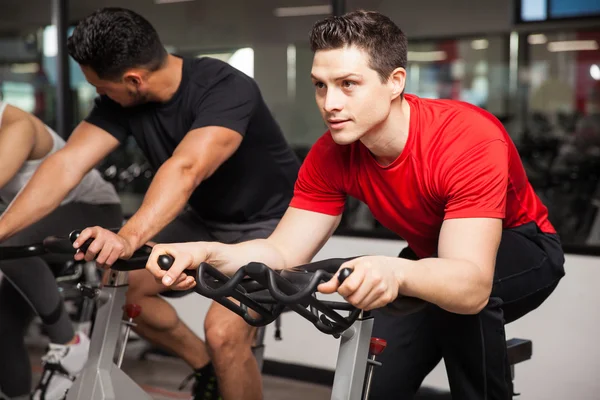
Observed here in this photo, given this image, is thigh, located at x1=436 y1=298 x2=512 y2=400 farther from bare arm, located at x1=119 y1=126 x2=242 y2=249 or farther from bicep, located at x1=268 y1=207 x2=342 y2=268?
bare arm, located at x1=119 y1=126 x2=242 y2=249

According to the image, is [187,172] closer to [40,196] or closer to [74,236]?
[74,236]

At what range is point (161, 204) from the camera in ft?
6.91

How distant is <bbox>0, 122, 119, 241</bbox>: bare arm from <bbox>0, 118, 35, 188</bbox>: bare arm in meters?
0.11

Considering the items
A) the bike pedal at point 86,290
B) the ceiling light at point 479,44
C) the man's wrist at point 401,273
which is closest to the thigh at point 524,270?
the man's wrist at point 401,273

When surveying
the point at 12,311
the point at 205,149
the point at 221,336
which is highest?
the point at 205,149

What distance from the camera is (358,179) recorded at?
1.91 m

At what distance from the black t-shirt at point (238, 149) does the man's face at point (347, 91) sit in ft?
2.69

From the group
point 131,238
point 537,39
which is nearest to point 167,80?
point 131,238

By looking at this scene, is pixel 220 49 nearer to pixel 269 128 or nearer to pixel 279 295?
pixel 269 128

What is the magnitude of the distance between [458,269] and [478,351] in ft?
1.14

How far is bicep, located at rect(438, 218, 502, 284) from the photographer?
60.9 inches

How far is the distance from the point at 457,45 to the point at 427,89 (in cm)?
34

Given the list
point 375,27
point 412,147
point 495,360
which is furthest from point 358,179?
point 495,360

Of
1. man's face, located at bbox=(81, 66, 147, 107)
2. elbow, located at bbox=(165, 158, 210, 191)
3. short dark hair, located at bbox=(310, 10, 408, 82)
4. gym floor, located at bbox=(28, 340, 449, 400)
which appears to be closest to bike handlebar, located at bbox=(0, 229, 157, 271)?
elbow, located at bbox=(165, 158, 210, 191)
